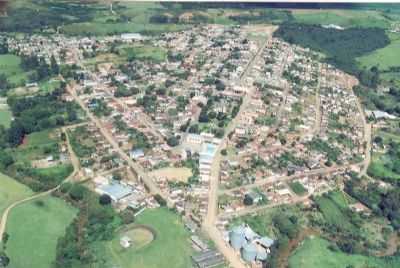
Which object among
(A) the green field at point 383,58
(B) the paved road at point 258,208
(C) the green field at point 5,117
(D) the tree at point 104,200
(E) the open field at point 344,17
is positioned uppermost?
(E) the open field at point 344,17

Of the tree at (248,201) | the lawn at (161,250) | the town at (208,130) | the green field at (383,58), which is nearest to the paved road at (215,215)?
the town at (208,130)

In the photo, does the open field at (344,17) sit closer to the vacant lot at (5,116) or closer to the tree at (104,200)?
the vacant lot at (5,116)

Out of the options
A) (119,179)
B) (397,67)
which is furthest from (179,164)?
(397,67)

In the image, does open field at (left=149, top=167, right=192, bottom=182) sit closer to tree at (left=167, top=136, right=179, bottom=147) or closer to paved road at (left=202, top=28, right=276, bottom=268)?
paved road at (left=202, top=28, right=276, bottom=268)

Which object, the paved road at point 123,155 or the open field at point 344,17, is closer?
the paved road at point 123,155

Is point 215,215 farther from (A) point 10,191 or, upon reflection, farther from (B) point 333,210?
(A) point 10,191

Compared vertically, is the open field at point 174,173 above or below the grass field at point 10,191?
above

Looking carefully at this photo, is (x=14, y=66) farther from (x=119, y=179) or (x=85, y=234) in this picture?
(x=85, y=234)
